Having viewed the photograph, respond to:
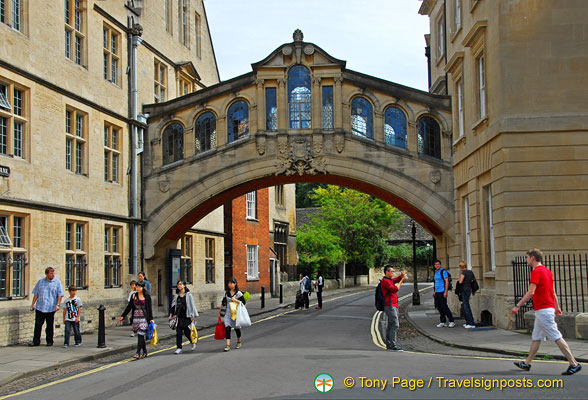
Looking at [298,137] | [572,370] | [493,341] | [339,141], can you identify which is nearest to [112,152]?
[298,137]

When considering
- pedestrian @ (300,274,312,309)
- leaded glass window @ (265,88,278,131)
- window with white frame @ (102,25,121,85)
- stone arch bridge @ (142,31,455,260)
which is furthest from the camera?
pedestrian @ (300,274,312,309)

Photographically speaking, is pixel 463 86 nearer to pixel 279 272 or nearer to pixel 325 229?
pixel 279 272

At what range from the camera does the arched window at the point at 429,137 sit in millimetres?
25234

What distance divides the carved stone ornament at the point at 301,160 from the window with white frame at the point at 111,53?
20.3 feet

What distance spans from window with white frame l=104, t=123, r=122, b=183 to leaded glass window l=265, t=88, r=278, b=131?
507cm

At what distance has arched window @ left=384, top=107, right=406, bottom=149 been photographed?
25.3 m

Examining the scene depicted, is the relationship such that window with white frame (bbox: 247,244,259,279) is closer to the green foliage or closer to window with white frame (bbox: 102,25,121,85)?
the green foliage

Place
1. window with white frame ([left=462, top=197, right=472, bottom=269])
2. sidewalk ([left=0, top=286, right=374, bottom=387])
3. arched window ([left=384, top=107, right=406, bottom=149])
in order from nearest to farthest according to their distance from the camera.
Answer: sidewalk ([left=0, top=286, right=374, bottom=387])
window with white frame ([left=462, top=197, right=472, bottom=269])
arched window ([left=384, top=107, right=406, bottom=149])

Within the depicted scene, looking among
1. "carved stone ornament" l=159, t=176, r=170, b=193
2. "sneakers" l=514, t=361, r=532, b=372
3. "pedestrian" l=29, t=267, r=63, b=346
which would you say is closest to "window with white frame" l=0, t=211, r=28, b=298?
"pedestrian" l=29, t=267, r=63, b=346

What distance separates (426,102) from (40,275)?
13.8 metres

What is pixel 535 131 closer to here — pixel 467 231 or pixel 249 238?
pixel 467 231

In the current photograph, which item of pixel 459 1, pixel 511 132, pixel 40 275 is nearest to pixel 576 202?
pixel 511 132

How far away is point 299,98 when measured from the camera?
84.2 feet

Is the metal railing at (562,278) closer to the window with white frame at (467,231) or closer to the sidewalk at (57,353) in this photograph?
the window with white frame at (467,231)
